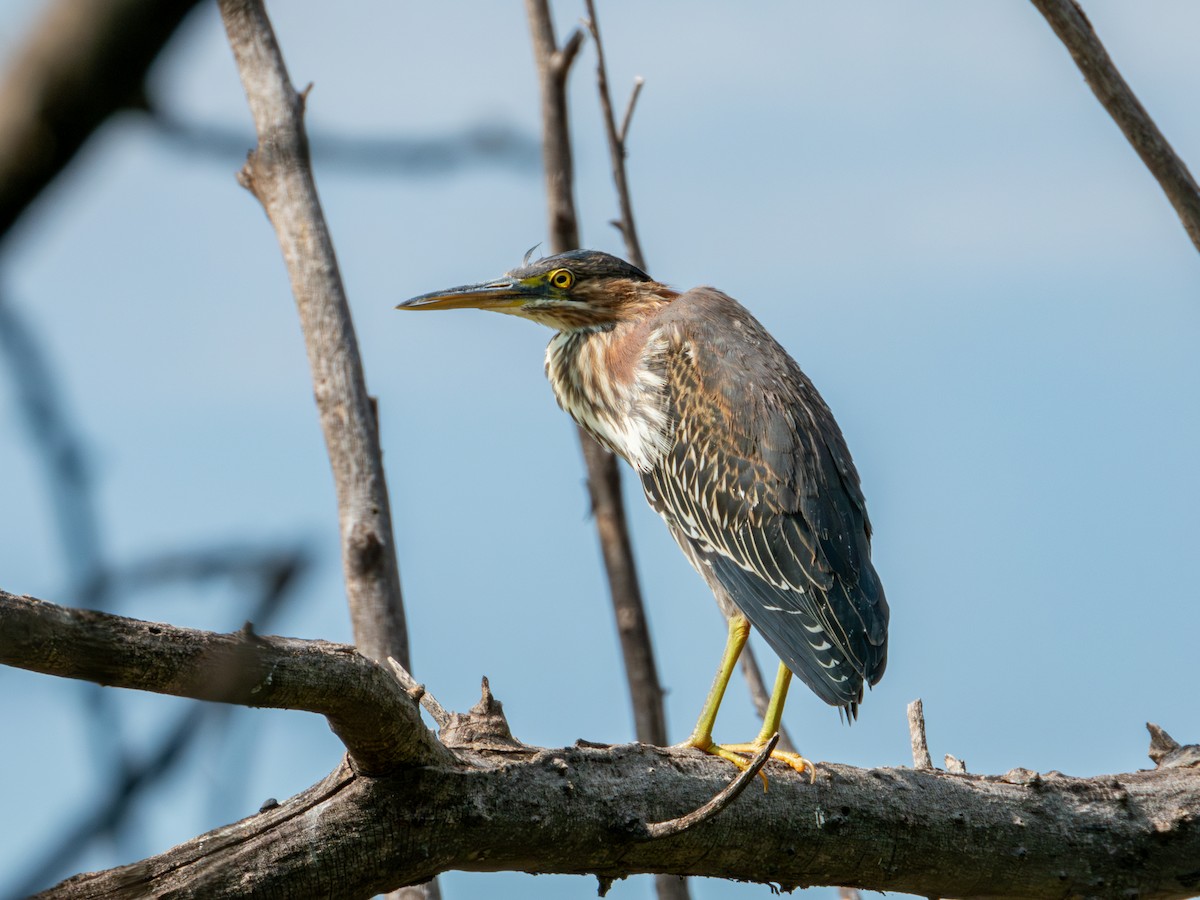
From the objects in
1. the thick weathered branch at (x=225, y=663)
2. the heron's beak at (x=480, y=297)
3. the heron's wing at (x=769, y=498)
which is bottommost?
the thick weathered branch at (x=225, y=663)

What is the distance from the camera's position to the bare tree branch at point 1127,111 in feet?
12.3

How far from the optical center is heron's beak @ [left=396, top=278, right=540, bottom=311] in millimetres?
5457

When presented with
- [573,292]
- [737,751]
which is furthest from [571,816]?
[573,292]

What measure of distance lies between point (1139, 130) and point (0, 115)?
3.53 meters

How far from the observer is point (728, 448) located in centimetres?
497

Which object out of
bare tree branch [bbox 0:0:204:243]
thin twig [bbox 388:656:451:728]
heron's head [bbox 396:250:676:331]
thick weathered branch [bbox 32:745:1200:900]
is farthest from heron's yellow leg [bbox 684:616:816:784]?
bare tree branch [bbox 0:0:204:243]

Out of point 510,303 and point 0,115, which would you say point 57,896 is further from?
point 510,303

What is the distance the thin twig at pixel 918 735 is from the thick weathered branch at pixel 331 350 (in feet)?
5.45

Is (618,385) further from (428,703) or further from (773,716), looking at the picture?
(428,703)

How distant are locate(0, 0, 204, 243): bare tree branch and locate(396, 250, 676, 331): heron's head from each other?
4.69 m

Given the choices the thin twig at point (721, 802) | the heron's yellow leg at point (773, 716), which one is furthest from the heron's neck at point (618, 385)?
the thin twig at point (721, 802)

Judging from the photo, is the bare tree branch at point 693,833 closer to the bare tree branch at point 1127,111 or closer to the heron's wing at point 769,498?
the heron's wing at point 769,498

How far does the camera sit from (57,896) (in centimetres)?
262

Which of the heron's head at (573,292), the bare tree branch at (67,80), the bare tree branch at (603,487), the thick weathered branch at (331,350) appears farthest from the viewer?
the bare tree branch at (603,487)
